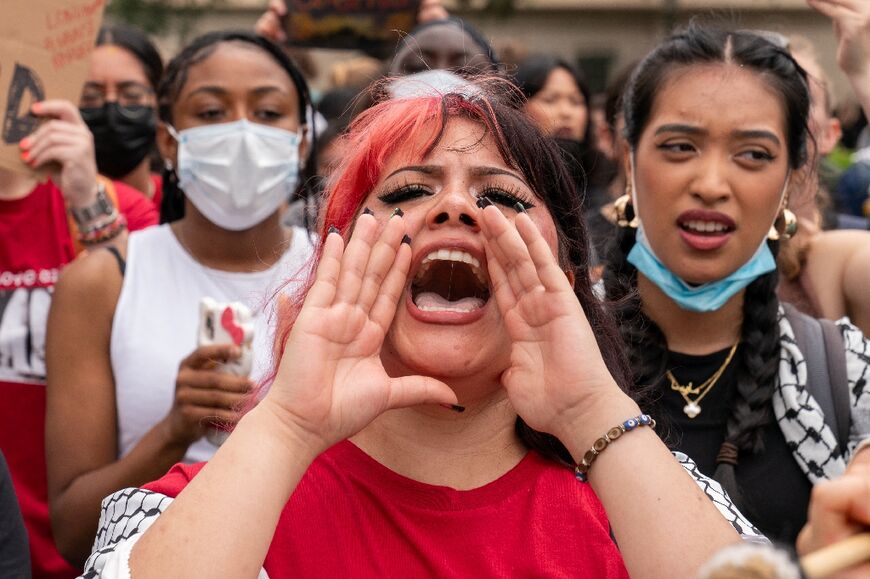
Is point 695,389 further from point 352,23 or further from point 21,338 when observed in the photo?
point 352,23

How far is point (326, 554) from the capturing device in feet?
7.09

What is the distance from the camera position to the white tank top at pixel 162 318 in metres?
3.34

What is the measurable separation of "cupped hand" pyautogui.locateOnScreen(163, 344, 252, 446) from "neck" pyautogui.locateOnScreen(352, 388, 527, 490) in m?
0.79

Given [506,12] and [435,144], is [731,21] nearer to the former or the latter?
[435,144]

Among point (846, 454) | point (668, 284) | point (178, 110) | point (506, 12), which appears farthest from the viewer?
point (506, 12)

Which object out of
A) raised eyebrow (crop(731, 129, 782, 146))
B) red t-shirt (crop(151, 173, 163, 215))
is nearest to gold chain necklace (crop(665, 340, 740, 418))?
raised eyebrow (crop(731, 129, 782, 146))

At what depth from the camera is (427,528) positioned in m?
2.21

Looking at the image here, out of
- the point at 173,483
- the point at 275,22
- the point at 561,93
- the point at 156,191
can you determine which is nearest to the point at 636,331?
the point at 173,483

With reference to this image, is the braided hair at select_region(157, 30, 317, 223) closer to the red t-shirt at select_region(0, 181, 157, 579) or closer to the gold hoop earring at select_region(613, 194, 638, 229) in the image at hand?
the red t-shirt at select_region(0, 181, 157, 579)

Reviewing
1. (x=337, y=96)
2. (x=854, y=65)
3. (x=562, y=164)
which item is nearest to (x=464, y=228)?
(x=562, y=164)

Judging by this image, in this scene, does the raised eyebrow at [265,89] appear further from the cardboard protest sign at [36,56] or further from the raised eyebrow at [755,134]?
the raised eyebrow at [755,134]

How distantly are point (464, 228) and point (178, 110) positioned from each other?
2041 millimetres

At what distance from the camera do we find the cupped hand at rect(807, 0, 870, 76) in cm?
357

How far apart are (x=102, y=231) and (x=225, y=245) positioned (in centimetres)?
42
